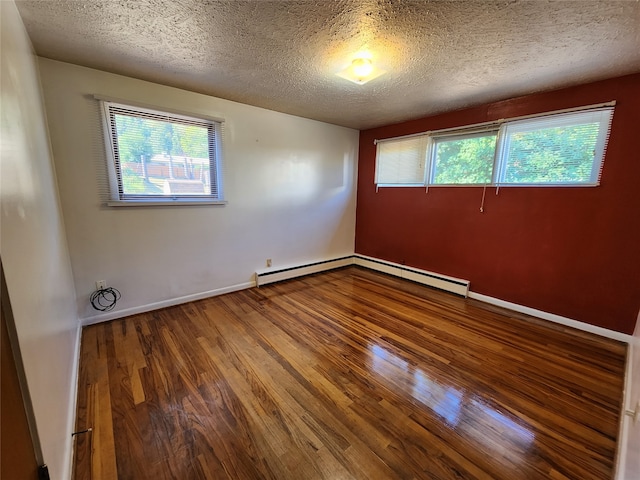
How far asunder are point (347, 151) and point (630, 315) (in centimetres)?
373

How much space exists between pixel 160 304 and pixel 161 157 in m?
1.56

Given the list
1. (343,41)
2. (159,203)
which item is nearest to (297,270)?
(159,203)

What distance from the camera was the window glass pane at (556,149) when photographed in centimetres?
235

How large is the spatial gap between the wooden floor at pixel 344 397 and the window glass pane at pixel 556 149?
1501 mm

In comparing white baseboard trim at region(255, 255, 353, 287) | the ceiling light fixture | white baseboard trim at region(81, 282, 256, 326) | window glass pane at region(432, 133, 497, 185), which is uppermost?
the ceiling light fixture

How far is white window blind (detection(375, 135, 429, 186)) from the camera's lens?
3629mm

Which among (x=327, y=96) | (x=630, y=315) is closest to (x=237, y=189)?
(x=327, y=96)

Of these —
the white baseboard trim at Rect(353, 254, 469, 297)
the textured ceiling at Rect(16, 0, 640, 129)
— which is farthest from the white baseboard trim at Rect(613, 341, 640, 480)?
the textured ceiling at Rect(16, 0, 640, 129)

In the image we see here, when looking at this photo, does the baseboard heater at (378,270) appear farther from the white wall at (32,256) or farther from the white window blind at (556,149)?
the white wall at (32,256)

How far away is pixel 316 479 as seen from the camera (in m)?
1.19

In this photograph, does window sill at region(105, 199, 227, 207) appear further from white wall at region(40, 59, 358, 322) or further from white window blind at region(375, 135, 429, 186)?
white window blind at region(375, 135, 429, 186)

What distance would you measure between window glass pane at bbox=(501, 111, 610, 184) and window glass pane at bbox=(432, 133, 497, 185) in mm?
172

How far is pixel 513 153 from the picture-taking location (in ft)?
9.24

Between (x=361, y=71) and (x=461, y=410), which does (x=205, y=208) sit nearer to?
(x=361, y=71)
